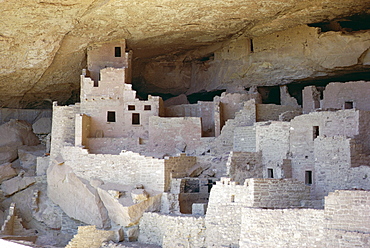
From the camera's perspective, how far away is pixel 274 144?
18516mm

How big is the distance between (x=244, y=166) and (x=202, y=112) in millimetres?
6119

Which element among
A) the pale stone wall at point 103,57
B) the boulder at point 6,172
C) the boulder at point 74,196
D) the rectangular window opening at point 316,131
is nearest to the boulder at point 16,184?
the boulder at point 6,172

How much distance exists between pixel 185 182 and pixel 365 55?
9241mm

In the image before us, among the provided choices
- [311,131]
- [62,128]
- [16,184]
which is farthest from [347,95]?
[16,184]

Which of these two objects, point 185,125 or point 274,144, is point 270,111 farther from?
point 274,144

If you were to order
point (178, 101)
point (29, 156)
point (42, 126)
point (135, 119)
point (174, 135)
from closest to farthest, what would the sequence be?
point (174, 135)
point (135, 119)
point (29, 156)
point (178, 101)
point (42, 126)

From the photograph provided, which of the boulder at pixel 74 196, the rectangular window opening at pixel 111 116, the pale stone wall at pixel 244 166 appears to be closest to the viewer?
the pale stone wall at pixel 244 166

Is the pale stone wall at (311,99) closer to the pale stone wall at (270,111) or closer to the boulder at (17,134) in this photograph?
the pale stone wall at (270,111)

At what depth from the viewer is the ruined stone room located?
590 inches

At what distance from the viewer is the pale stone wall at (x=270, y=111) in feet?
72.8

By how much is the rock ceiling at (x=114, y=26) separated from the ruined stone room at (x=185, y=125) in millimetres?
81

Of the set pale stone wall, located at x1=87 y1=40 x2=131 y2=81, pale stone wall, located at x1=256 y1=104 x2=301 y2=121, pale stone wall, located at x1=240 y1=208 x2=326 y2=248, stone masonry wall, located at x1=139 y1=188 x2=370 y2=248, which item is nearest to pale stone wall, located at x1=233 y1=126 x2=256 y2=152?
pale stone wall, located at x1=256 y1=104 x2=301 y2=121

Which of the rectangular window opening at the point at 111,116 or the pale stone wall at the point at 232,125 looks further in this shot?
the rectangular window opening at the point at 111,116

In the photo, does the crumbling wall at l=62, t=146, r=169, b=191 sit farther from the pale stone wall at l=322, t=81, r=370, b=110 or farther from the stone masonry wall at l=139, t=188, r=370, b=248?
the pale stone wall at l=322, t=81, r=370, b=110
